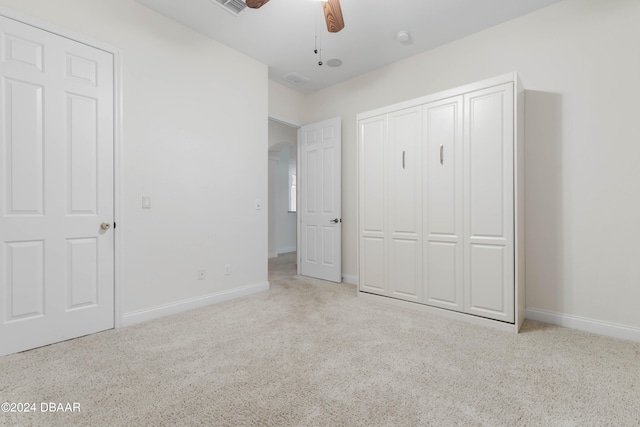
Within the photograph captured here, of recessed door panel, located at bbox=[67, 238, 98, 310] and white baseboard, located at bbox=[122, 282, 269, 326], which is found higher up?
recessed door panel, located at bbox=[67, 238, 98, 310]

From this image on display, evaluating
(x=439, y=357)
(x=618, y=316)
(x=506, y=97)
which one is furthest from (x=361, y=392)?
(x=506, y=97)

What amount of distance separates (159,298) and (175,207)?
35.5 inches

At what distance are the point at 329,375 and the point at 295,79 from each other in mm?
3851

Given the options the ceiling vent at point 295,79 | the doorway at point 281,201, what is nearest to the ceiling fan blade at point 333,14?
the ceiling vent at point 295,79

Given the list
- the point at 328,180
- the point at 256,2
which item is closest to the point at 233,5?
the point at 256,2

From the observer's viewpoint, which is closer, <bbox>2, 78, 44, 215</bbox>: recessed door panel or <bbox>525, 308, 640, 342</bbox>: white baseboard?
<bbox>2, 78, 44, 215</bbox>: recessed door panel

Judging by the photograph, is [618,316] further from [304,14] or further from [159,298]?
[159,298]

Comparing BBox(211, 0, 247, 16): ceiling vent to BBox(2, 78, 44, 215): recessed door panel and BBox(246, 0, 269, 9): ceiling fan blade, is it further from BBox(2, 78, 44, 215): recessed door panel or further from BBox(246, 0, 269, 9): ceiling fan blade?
BBox(2, 78, 44, 215): recessed door panel

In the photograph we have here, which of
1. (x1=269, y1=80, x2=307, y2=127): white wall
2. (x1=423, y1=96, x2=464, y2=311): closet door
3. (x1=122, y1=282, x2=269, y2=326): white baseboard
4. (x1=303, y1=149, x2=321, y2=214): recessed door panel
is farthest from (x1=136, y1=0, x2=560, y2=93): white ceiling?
(x1=122, y1=282, x2=269, y2=326): white baseboard

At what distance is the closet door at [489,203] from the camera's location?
8.42 feet

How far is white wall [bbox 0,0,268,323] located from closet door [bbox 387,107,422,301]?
5.45 ft

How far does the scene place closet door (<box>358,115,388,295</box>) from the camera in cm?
340

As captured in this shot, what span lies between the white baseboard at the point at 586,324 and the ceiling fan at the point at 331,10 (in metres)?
3.09

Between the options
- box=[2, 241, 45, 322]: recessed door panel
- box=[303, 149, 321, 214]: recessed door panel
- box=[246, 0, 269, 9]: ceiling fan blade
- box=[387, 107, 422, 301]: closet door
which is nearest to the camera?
box=[246, 0, 269, 9]: ceiling fan blade
